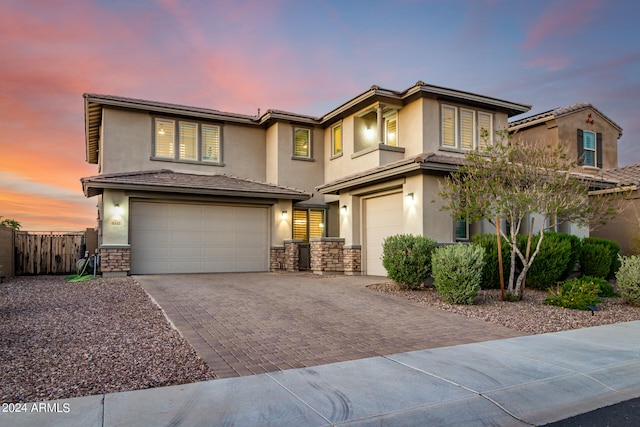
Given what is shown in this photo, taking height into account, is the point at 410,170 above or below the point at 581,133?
below

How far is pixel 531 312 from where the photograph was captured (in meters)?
9.11

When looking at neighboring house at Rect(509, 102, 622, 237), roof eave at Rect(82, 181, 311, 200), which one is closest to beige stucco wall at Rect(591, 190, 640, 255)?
neighboring house at Rect(509, 102, 622, 237)

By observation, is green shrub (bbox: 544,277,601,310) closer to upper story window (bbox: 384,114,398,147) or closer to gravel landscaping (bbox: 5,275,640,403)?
gravel landscaping (bbox: 5,275,640,403)

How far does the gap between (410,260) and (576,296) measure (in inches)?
145

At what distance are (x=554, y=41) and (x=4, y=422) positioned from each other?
18875 millimetres

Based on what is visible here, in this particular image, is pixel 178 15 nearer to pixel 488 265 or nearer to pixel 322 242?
pixel 322 242

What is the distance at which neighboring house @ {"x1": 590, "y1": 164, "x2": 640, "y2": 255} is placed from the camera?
16.3m

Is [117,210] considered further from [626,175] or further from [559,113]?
[626,175]

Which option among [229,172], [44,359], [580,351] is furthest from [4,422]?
[229,172]

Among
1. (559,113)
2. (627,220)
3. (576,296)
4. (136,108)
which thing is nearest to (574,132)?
(559,113)

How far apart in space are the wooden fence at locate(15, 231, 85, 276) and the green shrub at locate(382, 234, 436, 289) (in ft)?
40.6

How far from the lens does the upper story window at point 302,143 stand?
1900cm

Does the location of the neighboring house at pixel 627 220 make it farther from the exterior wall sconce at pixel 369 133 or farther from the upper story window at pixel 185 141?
the upper story window at pixel 185 141

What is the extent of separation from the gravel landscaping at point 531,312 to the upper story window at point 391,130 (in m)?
7.32
